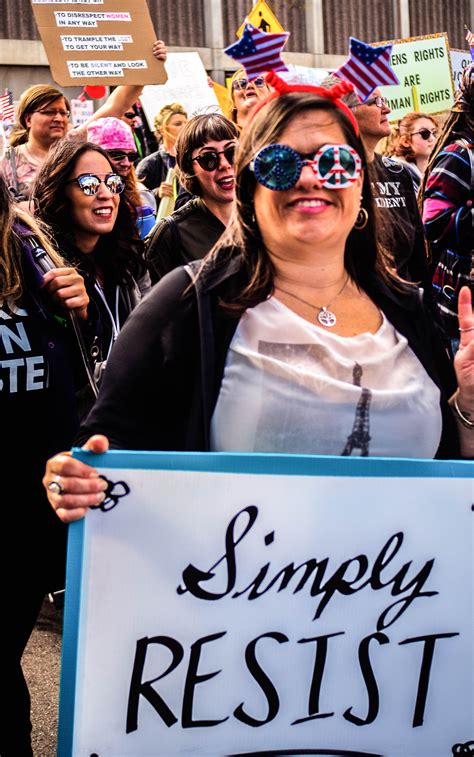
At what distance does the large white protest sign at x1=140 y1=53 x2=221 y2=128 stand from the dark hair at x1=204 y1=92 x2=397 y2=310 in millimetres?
8363

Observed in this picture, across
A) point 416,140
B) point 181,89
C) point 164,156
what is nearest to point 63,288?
point 416,140

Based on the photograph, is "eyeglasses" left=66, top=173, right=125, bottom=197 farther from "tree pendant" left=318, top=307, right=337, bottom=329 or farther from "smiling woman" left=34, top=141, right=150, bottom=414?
"tree pendant" left=318, top=307, right=337, bottom=329

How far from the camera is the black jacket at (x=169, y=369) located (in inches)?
79.4

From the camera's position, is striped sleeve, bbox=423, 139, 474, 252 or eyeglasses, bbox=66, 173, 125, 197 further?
striped sleeve, bbox=423, 139, 474, 252

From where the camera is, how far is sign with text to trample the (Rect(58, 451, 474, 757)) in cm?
196

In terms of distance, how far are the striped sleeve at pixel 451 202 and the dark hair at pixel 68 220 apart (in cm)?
127

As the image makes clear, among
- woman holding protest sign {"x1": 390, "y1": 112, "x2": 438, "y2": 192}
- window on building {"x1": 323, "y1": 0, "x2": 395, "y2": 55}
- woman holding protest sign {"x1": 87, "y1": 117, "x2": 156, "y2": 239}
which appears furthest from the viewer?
window on building {"x1": 323, "y1": 0, "x2": 395, "y2": 55}

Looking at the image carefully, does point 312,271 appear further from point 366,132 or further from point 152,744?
point 366,132

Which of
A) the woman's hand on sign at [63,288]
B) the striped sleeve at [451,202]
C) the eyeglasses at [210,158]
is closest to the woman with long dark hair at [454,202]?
the striped sleeve at [451,202]

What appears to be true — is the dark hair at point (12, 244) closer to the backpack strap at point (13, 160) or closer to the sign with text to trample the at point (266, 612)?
the sign with text to trample the at point (266, 612)

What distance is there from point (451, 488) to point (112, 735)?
78 cm

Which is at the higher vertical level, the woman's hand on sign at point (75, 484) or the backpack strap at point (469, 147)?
the backpack strap at point (469, 147)

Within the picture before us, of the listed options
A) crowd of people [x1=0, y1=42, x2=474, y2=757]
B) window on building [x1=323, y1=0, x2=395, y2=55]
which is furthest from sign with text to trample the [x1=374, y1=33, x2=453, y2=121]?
window on building [x1=323, y1=0, x2=395, y2=55]

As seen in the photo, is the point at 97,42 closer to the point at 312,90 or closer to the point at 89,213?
the point at 89,213
